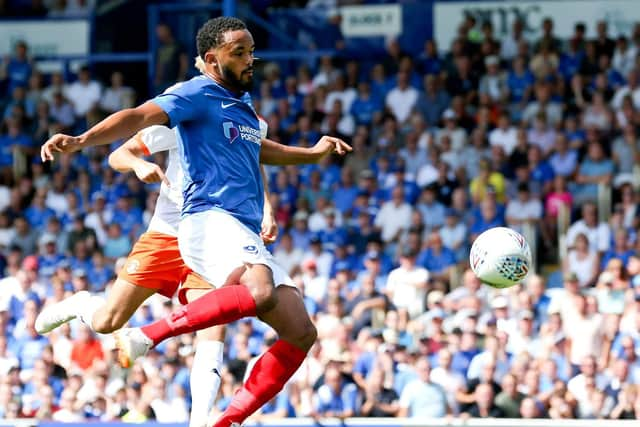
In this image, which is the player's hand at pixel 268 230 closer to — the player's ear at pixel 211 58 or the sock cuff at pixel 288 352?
the sock cuff at pixel 288 352

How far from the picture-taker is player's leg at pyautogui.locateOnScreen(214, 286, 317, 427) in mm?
7680

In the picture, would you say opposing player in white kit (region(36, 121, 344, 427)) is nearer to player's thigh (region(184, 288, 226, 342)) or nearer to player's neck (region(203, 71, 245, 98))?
player's thigh (region(184, 288, 226, 342))

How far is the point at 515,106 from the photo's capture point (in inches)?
688

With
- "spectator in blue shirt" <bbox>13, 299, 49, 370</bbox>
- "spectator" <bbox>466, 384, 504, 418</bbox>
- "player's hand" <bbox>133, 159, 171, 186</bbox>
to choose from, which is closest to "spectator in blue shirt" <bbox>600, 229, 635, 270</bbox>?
"spectator" <bbox>466, 384, 504, 418</bbox>

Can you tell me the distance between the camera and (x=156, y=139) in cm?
820

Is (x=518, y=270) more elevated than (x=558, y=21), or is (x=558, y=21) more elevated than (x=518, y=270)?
(x=558, y=21)

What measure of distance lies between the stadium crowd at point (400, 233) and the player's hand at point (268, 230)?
460 cm

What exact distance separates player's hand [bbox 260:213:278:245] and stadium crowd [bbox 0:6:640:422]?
4596mm

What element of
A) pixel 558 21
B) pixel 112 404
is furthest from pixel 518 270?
pixel 558 21

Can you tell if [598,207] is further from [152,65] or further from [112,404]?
[152,65]

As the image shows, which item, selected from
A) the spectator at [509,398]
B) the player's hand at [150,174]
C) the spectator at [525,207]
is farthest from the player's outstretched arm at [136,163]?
the spectator at [525,207]

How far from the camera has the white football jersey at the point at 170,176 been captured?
8.19 meters

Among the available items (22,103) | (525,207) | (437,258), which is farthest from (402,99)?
(22,103)

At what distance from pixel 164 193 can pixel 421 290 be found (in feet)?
22.6
